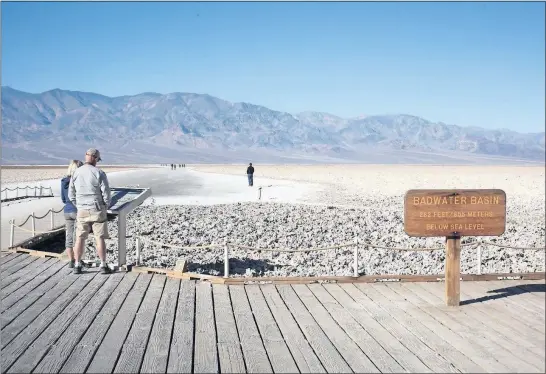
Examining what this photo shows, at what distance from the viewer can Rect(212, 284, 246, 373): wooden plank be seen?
4926 millimetres

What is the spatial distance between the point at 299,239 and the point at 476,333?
11.1 m

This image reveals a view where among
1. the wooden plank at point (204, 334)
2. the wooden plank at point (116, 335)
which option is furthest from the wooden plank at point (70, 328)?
the wooden plank at point (204, 334)

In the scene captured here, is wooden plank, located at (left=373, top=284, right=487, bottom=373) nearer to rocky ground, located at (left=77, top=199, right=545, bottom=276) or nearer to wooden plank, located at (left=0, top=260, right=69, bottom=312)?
wooden plank, located at (left=0, top=260, right=69, bottom=312)

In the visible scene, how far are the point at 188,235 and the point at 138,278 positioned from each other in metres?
8.94

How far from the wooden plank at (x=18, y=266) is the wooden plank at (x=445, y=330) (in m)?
5.80

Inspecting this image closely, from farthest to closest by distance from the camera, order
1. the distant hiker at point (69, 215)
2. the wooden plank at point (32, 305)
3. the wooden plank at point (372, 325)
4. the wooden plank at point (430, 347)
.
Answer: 1. the distant hiker at point (69, 215)
2. the wooden plank at point (32, 305)
3. the wooden plank at point (372, 325)
4. the wooden plank at point (430, 347)

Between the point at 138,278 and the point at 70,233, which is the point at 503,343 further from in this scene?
the point at 70,233

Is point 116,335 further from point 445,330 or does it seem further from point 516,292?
point 516,292

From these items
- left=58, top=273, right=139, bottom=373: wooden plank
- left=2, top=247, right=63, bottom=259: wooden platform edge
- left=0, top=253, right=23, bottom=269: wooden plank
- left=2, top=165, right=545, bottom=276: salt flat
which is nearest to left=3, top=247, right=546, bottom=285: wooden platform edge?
left=58, top=273, right=139, bottom=373: wooden plank

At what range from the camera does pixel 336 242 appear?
16688 mm

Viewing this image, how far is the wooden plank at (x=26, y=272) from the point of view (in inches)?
324

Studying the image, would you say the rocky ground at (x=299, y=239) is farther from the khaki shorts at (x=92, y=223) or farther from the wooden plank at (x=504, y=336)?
the wooden plank at (x=504, y=336)

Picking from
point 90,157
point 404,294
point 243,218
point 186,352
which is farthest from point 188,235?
point 186,352

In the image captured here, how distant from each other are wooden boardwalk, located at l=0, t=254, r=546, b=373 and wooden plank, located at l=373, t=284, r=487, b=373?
0.01 meters
